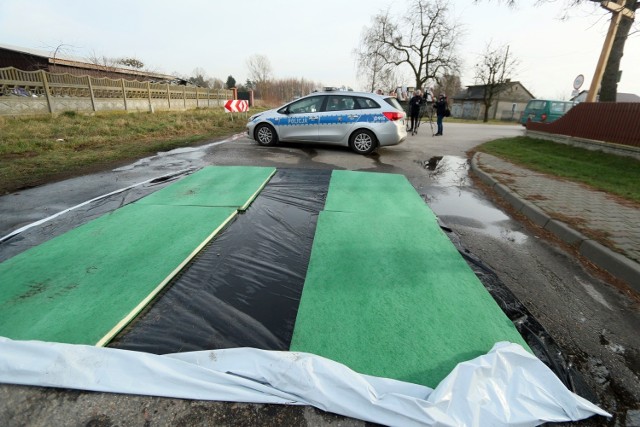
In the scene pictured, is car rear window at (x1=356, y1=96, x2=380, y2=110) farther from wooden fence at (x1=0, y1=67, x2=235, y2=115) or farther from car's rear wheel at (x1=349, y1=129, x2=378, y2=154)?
wooden fence at (x1=0, y1=67, x2=235, y2=115)

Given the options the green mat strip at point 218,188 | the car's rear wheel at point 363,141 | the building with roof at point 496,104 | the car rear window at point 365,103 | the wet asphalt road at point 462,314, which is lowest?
the wet asphalt road at point 462,314

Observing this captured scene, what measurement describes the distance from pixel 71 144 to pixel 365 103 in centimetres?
888

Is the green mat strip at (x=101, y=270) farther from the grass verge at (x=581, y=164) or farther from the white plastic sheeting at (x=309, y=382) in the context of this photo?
the grass verge at (x=581, y=164)

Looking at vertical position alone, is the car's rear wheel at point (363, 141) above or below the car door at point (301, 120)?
below

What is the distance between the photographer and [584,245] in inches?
149

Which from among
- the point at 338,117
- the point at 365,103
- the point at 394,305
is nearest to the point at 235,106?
the point at 338,117

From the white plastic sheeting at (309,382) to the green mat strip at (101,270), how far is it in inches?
10.5

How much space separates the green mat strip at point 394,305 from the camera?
206cm

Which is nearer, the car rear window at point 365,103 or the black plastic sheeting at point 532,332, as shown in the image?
the black plastic sheeting at point 532,332

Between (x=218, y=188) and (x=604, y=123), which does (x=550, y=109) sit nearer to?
(x=604, y=123)

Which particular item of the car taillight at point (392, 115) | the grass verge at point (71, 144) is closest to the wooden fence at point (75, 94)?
the grass verge at point (71, 144)

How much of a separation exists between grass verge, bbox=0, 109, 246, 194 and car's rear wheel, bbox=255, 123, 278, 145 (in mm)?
2564

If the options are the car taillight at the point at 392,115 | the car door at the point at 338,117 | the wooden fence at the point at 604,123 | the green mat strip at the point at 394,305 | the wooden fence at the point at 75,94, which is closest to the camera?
the green mat strip at the point at 394,305

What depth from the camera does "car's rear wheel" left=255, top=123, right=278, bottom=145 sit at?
9.84 metres
